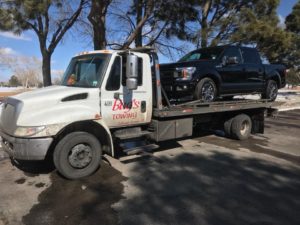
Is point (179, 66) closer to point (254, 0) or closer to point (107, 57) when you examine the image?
point (107, 57)

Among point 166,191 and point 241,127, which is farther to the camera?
point 241,127

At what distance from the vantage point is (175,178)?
563 cm

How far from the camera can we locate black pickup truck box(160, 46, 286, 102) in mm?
7508

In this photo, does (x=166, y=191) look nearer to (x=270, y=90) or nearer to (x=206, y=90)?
(x=206, y=90)

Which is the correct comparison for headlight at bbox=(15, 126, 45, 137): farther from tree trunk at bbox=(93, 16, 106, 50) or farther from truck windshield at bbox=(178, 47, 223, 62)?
tree trunk at bbox=(93, 16, 106, 50)

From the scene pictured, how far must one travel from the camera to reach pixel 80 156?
5508 mm

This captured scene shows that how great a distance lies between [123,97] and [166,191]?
2.10m

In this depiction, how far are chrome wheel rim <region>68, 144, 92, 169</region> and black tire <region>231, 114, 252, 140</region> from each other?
4.93 m

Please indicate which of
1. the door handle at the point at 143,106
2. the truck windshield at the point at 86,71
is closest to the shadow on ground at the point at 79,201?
the door handle at the point at 143,106

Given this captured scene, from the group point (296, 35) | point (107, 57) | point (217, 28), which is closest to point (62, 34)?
point (217, 28)

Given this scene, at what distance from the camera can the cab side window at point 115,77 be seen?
5.83 metres

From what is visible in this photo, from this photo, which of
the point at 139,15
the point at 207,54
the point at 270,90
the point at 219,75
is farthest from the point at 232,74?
the point at 139,15

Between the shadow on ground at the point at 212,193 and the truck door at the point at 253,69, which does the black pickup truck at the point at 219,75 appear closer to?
the truck door at the point at 253,69

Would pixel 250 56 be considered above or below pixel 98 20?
below
